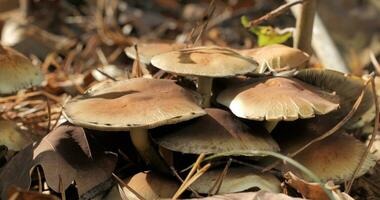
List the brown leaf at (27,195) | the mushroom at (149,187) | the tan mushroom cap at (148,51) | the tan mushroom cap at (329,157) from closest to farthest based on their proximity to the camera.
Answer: the brown leaf at (27,195) < the mushroom at (149,187) < the tan mushroom cap at (329,157) < the tan mushroom cap at (148,51)

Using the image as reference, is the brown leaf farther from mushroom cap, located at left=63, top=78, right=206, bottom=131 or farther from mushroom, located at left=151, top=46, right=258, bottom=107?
mushroom, located at left=151, top=46, right=258, bottom=107

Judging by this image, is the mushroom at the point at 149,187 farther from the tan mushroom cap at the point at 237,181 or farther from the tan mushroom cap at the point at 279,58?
the tan mushroom cap at the point at 279,58

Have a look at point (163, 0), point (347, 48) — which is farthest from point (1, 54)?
point (347, 48)

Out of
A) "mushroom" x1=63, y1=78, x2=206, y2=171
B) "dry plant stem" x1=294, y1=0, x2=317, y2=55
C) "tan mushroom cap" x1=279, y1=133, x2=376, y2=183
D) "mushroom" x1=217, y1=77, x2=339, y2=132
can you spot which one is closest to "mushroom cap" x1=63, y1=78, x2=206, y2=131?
"mushroom" x1=63, y1=78, x2=206, y2=171

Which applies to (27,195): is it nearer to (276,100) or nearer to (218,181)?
(218,181)

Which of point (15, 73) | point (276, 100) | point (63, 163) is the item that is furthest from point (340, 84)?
point (15, 73)

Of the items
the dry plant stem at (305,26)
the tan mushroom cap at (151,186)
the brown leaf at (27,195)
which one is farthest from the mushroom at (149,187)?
the dry plant stem at (305,26)
